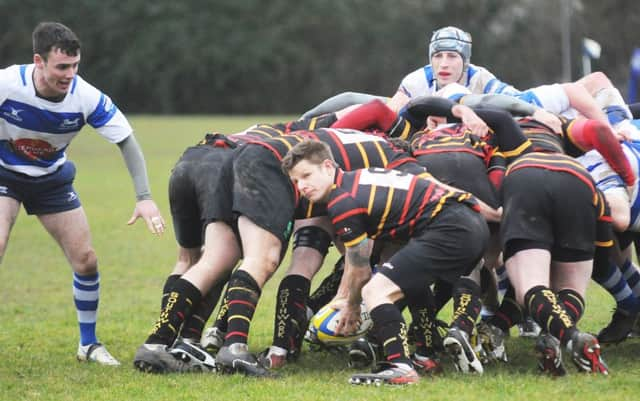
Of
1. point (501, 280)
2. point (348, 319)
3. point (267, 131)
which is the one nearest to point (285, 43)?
point (501, 280)

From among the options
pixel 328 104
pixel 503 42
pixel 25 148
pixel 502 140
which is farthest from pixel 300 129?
pixel 503 42

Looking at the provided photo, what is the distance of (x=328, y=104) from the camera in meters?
7.48

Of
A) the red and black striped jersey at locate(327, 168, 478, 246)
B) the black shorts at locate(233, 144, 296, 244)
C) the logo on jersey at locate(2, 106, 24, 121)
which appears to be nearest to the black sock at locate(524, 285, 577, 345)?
the red and black striped jersey at locate(327, 168, 478, 246)

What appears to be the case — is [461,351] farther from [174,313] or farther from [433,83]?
[433,83]

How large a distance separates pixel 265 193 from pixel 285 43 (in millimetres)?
47006

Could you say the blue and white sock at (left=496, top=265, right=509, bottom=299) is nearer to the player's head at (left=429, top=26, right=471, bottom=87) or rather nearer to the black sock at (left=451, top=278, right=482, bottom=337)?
the player's head at (left=429, top=26, right=471, bottom=87)

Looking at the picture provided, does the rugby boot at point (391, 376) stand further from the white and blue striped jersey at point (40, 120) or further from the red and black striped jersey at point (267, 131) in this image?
the white and blue striped jersey at point (40, 120)

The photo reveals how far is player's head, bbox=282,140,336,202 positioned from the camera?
573 centimetres

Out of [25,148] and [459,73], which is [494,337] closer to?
[459,73]

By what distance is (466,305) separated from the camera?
19.7 ft

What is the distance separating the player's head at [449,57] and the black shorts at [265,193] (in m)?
2.01

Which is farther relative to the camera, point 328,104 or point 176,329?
point 328,104

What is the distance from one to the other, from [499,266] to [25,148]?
350 centimetres

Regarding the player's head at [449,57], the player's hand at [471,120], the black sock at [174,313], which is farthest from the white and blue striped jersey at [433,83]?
the black sock at [174,313]
